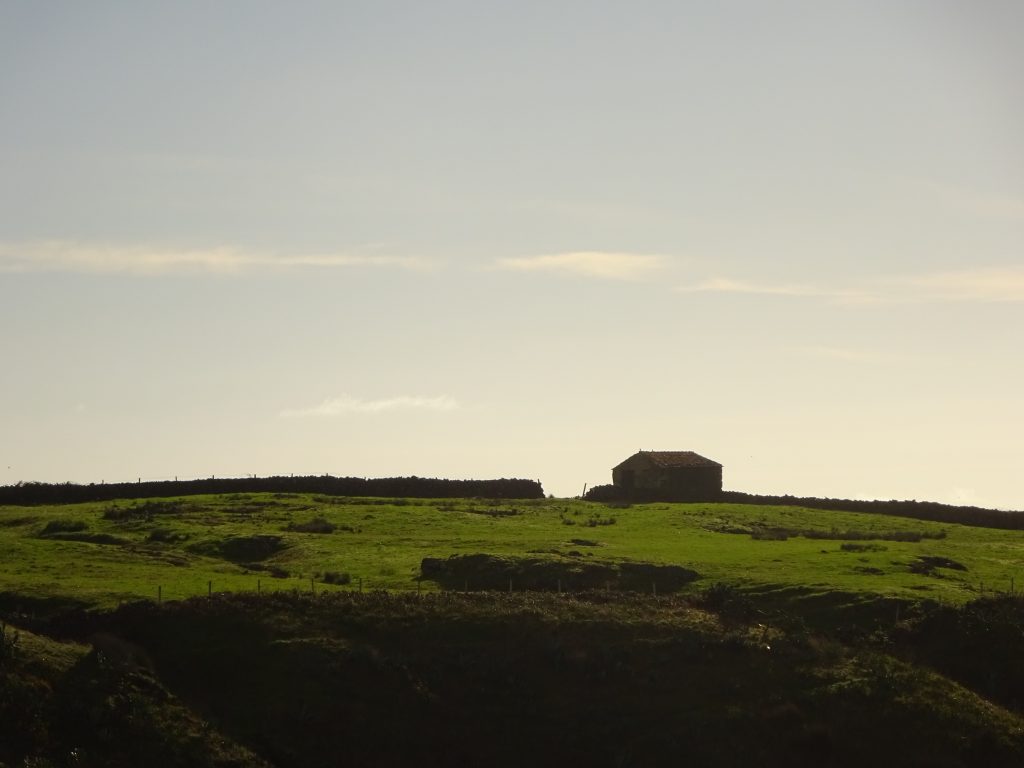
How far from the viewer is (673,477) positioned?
121375 mm

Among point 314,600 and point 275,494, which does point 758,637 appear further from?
point 275,494

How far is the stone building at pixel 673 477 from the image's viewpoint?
121m

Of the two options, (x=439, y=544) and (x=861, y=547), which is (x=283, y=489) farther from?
(x=861, y=547)

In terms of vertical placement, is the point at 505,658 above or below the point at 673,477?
below

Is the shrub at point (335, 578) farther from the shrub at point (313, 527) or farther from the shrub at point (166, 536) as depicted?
the shrub at point (313, 527)

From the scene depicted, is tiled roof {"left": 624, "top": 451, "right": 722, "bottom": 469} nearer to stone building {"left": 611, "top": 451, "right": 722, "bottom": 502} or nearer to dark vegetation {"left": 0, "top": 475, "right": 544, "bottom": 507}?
stone building {"left": 611, "top": 451, "right": 722, "bottom": 502}

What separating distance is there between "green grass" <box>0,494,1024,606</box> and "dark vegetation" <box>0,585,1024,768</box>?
525cm

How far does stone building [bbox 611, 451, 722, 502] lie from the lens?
120875 millimetres

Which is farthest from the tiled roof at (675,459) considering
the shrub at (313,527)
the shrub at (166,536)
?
the shrub at (166,536)

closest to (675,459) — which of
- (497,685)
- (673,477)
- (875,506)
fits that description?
(673,477)

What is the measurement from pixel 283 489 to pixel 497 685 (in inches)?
2433

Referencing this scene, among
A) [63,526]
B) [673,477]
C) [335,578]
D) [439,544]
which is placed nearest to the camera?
[335,578]

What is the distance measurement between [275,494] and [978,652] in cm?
6304

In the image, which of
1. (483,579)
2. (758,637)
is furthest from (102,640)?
(758,637)
